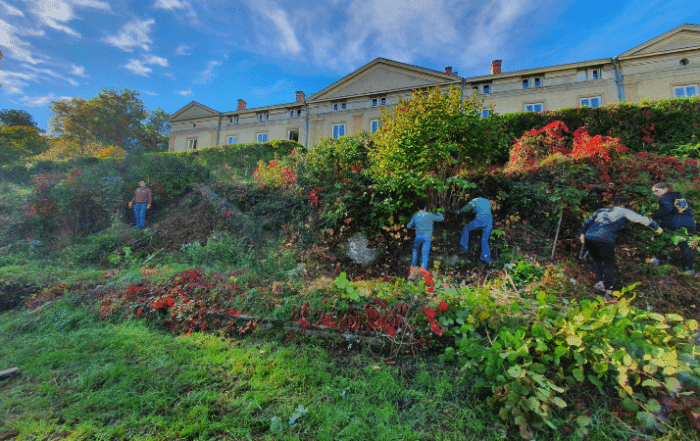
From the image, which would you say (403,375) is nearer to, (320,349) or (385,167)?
(320,349)

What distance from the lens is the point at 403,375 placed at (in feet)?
9.18

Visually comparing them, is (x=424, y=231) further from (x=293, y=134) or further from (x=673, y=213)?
(x=293, y=134)

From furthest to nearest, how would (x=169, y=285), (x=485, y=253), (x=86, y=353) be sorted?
(x=485, y=253)
(x=169, y=285)
(x=86, y=353)

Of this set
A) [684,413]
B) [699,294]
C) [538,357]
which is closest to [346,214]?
[538,357]

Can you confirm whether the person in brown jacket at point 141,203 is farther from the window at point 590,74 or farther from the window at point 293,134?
the window at point 590,74

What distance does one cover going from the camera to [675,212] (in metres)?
4.72

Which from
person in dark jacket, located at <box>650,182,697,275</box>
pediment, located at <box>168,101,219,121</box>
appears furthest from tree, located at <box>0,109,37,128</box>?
person in dark jacket, located at <box>650,182,697,275</box>

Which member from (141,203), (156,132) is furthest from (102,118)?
(141,203)

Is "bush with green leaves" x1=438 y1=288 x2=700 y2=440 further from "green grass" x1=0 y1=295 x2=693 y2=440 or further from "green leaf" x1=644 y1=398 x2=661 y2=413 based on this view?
"green grass" x1=0 y1=295 x2=693 y2=440

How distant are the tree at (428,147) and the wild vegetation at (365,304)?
0.05m

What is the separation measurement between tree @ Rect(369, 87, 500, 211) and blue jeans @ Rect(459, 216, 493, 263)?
80 centimetres

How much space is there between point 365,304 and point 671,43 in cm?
2548

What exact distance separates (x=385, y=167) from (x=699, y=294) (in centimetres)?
539

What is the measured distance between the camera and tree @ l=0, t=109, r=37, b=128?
30922 millimetres
